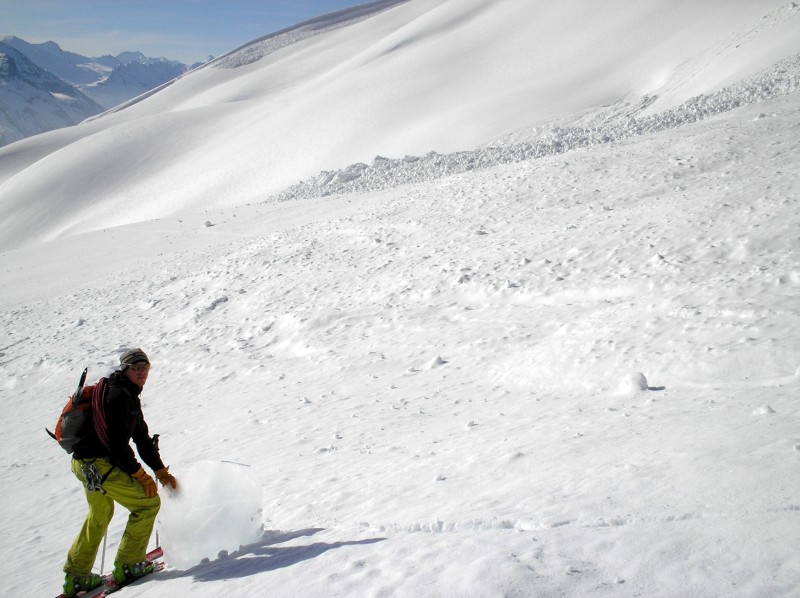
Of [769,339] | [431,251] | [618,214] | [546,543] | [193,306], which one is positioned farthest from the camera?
[193,306]

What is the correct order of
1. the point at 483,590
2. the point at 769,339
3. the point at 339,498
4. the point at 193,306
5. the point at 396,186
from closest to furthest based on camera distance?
the point at 483,590, the point at 339,498, the point at 769,339, the point at 193,306, the point at 396,186

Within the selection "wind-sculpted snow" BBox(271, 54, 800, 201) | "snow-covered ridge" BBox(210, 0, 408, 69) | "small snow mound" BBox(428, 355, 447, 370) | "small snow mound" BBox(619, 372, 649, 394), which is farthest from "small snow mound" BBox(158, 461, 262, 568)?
"snow-covered ridge" BBox(210, 0, 408, 69)

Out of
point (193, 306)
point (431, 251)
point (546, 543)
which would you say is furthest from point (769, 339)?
point (193, 306)

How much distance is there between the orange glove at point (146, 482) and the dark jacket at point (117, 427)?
0.05m

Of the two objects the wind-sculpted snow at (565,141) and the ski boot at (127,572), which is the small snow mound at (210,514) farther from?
the wind-sculpted snow at (565,141)

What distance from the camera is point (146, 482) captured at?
4.28m

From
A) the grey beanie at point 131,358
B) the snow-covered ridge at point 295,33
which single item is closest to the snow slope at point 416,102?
the grey beanie at point 131,358

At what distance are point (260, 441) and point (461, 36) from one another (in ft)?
166

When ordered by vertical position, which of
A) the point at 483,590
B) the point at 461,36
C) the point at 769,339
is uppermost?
the point at 461,36

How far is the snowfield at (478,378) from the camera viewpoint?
10.8ft

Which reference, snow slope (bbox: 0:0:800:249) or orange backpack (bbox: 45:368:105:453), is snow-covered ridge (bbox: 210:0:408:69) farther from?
orange backpack (bbox: 45:368:105:453)

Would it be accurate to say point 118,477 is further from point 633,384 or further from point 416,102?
point 416,102

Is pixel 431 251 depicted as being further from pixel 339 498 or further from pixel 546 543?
pixel 546 543

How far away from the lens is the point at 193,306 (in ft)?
42.1
